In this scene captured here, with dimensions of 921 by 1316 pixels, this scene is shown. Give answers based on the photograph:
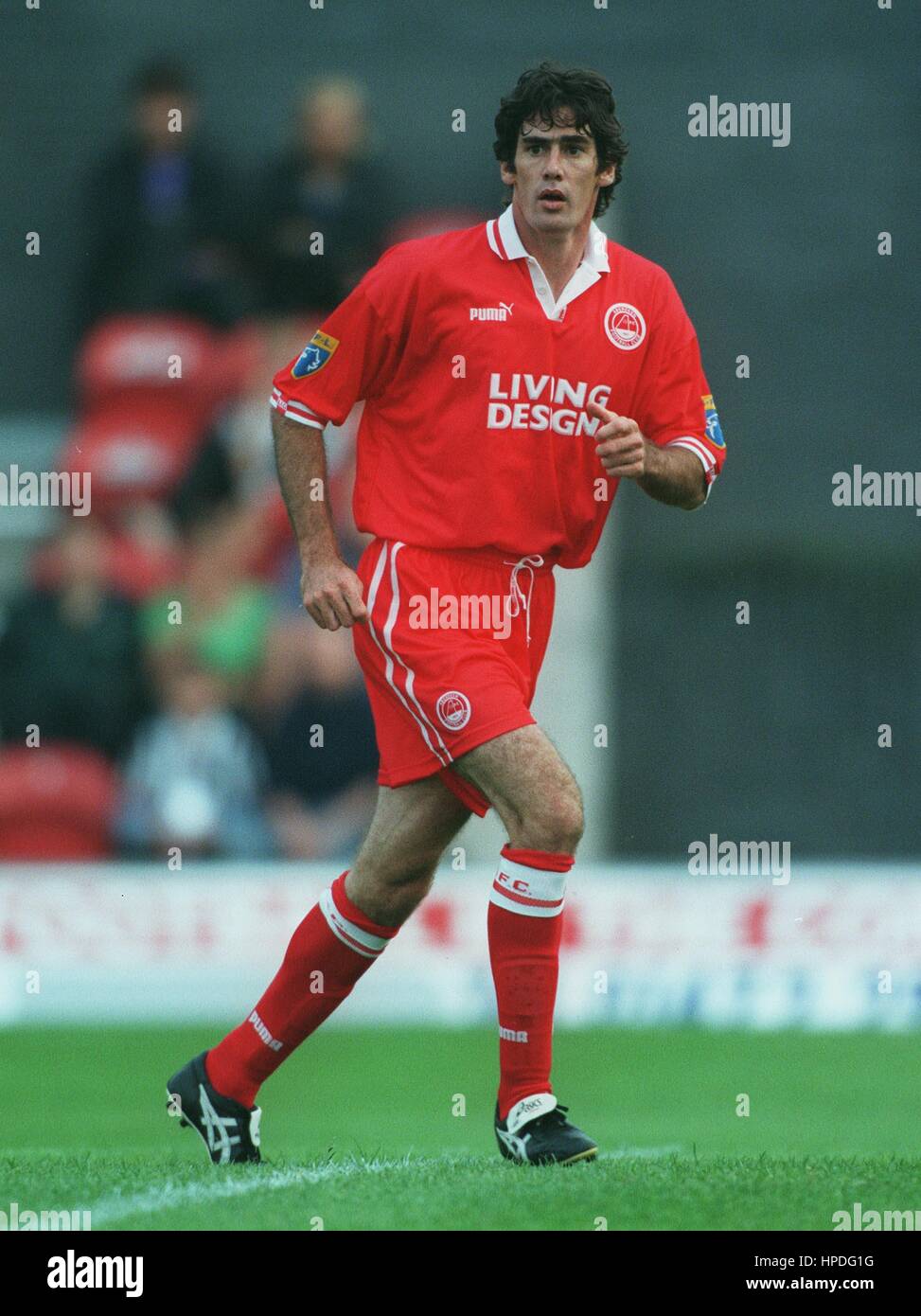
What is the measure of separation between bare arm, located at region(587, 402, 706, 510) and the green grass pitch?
5.06 ft

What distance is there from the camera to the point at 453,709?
5109 millimetres

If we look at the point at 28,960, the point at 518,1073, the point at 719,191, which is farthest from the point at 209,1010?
the point at 719,191

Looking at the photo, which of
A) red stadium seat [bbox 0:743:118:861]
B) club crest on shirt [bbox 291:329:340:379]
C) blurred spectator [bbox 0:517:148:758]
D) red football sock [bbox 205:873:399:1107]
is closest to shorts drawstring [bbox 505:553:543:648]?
club crest on shirt [bbox 291:329:340:379]

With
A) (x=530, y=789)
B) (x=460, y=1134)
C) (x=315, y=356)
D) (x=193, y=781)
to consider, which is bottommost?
(x=460, y=1134)

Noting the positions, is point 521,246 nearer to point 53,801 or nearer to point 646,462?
point 646,462

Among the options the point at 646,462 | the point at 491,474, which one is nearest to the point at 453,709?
the point at 491,474

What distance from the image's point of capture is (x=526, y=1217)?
4.53m

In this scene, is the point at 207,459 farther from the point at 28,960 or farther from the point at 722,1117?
the point at 722,1117

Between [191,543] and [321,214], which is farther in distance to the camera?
[321,214]

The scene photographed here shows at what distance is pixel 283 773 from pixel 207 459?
199 centimetres

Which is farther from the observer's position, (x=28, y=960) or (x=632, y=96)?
(x=632, y=96)

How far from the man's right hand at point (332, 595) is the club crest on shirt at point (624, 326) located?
2.71 feet

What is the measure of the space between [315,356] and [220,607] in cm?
709

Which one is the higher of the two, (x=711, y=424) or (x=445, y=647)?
(x=711, y=424)
